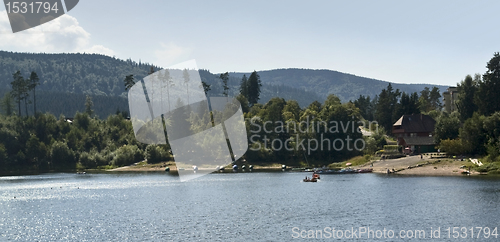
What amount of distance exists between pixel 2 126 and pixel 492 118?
151660mm

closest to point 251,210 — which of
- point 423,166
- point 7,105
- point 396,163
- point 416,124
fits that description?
point 423,166

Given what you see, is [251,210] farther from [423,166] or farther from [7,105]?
[7,105]

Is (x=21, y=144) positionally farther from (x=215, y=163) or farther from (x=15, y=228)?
(x=15, y=228)

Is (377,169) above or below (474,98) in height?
below

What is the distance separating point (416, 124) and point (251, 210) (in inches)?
3792

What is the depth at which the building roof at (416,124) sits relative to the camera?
146m

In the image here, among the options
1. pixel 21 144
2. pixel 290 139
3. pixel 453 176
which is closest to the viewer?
pixel 453 176

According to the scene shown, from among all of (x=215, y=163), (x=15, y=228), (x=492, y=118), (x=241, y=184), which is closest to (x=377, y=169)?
(x=492, y=118)

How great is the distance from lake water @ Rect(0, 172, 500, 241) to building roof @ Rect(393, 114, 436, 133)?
47.2m

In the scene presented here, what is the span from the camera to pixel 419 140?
441 ft

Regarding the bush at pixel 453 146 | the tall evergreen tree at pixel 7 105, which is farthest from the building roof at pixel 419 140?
the tall evergreen tree at pixel 7 105

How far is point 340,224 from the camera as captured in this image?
53.6 m

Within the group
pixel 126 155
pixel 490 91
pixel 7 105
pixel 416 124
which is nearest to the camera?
pixel 490 91

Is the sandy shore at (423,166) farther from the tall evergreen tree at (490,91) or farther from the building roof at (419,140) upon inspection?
the tall evergreen tree at (490,91)
